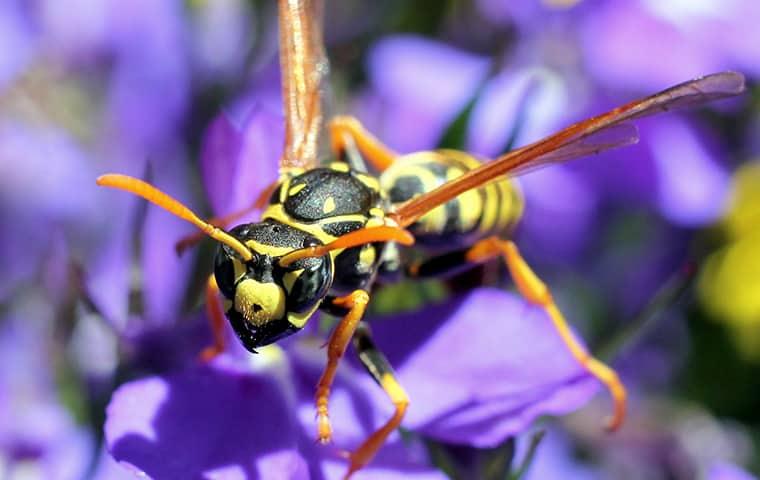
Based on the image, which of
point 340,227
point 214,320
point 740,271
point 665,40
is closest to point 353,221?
point 340,227

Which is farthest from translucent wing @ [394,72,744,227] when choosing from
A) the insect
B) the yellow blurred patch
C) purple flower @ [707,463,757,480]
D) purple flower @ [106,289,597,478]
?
the yellow blurred patch

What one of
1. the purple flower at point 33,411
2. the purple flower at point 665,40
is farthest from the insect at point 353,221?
the purple flower at point 665,40

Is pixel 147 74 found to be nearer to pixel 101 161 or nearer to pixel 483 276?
pixel 101 161

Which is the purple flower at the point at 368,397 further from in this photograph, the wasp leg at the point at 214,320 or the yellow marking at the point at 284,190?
the yellow marking at the point at 284,190

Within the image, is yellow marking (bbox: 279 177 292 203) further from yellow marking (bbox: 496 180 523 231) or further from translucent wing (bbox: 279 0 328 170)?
yellow marking (bbox: 496 180 523 231)

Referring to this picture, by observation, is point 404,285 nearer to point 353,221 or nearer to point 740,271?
point 353,221

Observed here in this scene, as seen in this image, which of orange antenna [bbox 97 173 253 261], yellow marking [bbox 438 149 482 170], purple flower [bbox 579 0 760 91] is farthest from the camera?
purple flower [bbox 579 0 760 91]

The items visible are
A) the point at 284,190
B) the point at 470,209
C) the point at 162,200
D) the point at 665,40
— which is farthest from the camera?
the point at 665,40
